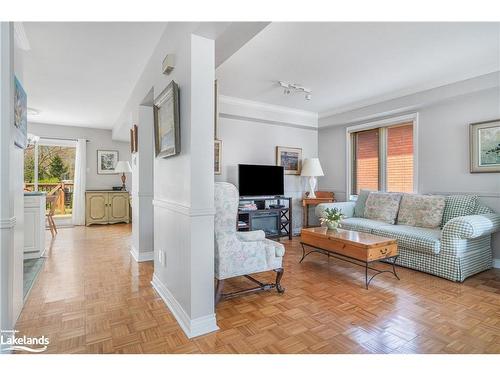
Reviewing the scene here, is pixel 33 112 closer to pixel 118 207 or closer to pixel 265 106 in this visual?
pixel 118 207

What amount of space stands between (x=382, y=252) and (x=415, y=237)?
601 millimetres

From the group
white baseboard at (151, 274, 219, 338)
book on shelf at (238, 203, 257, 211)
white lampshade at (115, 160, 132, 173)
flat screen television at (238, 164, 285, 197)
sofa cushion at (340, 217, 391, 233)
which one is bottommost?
white baseboard at (151, 274, 219, 338)

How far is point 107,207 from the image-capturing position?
6.65 m

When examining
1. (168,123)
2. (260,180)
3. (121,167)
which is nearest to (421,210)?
(260,180)

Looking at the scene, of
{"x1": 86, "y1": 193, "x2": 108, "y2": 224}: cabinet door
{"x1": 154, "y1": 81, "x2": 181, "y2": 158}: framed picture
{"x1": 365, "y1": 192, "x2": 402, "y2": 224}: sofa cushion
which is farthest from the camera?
{"x1": 86, "y1": 193, "x2": 108, "y2": 224}: cabinet door

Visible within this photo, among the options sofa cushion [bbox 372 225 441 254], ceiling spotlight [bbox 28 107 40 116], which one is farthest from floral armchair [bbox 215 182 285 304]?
ceiling spotlight [bbox 28 107 40 116]

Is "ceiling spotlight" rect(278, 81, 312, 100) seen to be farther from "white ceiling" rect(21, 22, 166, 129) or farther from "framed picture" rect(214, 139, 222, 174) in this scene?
"white ceiling" rect(21, 22, 166, 129)

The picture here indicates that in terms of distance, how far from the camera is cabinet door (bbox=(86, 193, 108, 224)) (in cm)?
646

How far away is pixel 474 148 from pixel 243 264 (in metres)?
3.25

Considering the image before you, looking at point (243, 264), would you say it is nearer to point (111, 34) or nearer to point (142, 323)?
point (142, 323)

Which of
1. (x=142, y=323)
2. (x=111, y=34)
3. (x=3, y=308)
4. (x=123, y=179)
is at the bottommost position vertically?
(x=142, y=323)

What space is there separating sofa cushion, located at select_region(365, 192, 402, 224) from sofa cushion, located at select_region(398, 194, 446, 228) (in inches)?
3.0
